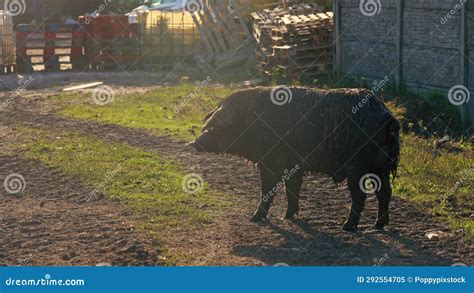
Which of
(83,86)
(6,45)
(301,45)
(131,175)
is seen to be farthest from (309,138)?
(6,45)

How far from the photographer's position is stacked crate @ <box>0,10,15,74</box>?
28203 millimetres

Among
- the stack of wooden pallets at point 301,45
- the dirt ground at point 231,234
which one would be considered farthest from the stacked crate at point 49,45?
the dirt ground at point 231,234

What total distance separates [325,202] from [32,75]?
53.9ft

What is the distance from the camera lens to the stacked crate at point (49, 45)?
28.8 metres

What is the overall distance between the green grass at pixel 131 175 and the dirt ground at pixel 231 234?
0.89ft

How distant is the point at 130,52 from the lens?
96.0ft

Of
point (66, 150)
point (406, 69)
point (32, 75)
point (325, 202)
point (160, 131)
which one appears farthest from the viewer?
point (32, 75)

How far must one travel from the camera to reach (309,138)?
1198 cm

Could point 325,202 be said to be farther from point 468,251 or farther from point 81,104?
point 81,104

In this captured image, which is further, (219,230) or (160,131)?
(160,131)

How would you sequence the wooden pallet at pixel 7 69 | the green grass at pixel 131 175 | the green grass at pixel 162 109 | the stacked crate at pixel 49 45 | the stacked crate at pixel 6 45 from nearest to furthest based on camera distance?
the green grass at pixel 131 175
the green grass at pixel 162 109
the stacked crate at pixel 6 45
the wooden pallet at pixel 7 69
the stacked crate at pixel 49 45

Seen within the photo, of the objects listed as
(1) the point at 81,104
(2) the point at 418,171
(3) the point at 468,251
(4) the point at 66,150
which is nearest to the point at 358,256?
(3) the point at 468,251

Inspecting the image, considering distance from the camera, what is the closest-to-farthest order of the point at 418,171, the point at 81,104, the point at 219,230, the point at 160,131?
the point at 219,230, the point at 418,171, the point at 160,131, the point at 81,104

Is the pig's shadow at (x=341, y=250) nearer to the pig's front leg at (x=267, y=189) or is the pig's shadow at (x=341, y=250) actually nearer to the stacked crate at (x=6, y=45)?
the pig's front leg at (x=267, y=189)
